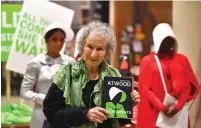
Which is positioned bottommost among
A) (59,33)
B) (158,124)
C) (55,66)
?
(158,124)

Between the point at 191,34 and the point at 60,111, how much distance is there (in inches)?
78.6

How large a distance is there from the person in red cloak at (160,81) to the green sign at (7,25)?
47.8 inches

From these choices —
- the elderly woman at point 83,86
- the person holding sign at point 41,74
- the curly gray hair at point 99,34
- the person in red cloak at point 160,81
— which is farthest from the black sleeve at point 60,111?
the person in red cloak at point 160,81

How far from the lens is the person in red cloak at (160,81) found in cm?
271

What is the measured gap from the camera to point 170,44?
112 inches

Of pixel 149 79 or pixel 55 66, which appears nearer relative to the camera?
pixel 55 66

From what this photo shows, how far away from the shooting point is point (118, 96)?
A: 1.57m

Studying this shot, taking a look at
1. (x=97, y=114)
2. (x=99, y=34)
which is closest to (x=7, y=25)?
(x=99, y=34)

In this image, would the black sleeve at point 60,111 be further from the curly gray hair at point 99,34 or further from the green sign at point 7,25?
the green sign at point 7,25

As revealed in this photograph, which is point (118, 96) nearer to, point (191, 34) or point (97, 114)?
point (97, 114)

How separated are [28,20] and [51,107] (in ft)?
6.05

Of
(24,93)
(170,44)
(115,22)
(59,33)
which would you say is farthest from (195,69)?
(115,22)

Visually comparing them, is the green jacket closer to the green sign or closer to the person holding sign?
the person holding sign

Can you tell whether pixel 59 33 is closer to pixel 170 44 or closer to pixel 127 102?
pixel 170 44
